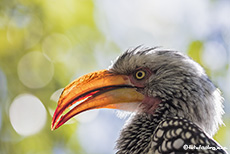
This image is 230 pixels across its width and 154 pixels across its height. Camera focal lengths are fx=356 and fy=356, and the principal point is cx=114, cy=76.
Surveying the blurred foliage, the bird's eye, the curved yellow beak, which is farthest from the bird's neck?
the blurred foliage

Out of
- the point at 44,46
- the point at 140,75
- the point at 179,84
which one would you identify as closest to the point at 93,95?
the point at 140,75

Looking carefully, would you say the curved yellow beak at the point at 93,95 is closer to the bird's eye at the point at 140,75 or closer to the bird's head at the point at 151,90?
the bird's head at the point at 151,90

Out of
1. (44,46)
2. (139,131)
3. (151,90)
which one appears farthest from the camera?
(44,46)

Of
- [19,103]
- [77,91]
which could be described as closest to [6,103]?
[19,103]

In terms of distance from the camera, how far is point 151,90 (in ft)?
11.6

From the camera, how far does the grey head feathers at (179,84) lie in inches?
130

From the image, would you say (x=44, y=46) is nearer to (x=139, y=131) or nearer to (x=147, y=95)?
(x=147, y=95)

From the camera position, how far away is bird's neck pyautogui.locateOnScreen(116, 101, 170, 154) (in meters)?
3.18

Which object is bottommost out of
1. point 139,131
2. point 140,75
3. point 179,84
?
point 139,131

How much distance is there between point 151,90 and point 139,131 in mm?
448

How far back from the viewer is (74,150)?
212 inches

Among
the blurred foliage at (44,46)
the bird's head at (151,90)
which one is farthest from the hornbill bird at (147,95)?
the blurred foliage at (44,46)

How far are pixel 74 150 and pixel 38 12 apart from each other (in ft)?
7.39

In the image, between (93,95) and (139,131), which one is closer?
(139,131)
